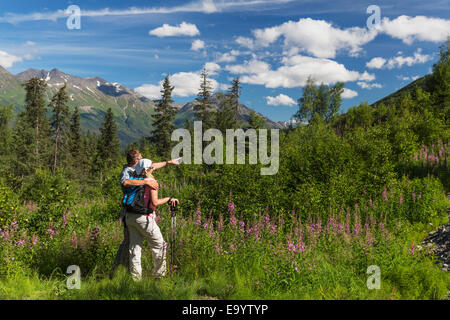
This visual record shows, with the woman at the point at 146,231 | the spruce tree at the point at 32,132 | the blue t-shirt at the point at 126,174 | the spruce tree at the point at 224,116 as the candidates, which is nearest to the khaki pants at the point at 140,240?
the woman at the point at 146,231

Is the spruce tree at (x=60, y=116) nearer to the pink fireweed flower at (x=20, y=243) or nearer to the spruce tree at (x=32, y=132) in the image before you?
the spruce tree at (x=32, y=132)

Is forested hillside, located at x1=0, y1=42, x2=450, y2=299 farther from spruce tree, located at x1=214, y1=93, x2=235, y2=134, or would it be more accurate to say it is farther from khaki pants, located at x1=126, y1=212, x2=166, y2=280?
spruce tree, located at x1=214, y1=93, x2=235, y2=134

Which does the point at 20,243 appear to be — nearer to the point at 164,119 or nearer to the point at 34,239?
the point at 34,239

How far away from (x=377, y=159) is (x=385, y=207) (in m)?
3.48

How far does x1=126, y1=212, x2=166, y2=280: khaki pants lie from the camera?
5016 millimetres

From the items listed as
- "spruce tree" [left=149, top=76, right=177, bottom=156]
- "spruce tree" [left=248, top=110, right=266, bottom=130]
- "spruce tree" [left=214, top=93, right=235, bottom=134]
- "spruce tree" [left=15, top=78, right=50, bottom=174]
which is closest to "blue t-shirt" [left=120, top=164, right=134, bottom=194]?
"spruce tree" [left=15, top=78, right=50, bottom=174]

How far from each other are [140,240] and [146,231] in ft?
1.09

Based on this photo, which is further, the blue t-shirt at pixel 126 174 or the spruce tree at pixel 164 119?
the spruce tree at pixel 164 119

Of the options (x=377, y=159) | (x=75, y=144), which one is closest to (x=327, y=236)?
(x=377, y=159)

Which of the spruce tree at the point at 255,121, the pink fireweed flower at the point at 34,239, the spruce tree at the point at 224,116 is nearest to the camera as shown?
the pink fireweed flower at the point at 34,239

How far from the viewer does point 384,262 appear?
5.55 metres

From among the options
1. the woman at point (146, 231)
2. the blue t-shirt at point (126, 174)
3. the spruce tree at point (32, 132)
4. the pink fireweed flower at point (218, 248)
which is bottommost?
the pink fireweed flower at point (218, 248)

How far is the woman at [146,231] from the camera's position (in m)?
5.00
